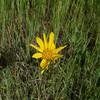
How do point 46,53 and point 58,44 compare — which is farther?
point 58,44

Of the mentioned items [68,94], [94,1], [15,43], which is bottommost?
[68,94]

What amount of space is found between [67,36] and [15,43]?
9.8 inches

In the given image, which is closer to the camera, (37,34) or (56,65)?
(56,65)

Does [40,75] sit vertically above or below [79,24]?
below

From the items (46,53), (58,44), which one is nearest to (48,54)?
(46,53)

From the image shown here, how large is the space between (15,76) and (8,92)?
95mm

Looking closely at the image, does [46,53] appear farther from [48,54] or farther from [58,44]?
[58,44]

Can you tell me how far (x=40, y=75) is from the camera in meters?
1.41

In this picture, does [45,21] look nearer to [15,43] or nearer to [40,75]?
[15,43]

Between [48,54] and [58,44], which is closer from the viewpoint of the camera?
[48,54]

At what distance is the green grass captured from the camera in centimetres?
142

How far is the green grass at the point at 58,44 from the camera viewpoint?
1.42m

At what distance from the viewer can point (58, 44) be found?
160 cm

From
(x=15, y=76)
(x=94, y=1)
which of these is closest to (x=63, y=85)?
(x=15, y=76)
